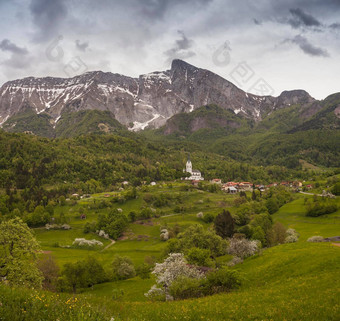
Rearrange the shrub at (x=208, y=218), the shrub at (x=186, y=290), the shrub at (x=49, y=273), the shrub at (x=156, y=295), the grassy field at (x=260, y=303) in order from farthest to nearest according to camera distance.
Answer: the shrub at (x=208, y=218)
the shrub at (x=49, y=273)
the shrub at (x=156, y=295)
the shrub at (x=186, y=290)
the grassy field at (x=260, y=303)

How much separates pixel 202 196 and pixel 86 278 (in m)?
106

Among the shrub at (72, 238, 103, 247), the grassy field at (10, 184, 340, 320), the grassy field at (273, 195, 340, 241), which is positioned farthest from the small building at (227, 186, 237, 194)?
the shrub at (72, 238, 103, 247)

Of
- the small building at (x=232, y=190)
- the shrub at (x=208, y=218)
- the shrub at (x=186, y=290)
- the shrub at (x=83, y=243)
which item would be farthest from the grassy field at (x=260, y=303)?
the small building at (x=232, y=190)

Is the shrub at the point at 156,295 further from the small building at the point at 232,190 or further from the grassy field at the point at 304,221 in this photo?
the small building at the point at 232,190

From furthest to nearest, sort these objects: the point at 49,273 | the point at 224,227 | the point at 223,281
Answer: the point at 224,227 → the point at 49,273 → the point at 223,281

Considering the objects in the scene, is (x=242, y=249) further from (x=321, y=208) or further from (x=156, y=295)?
(x=321, y=208)

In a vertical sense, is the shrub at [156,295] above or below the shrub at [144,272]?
above

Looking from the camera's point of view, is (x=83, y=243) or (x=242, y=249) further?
(x=83, y=243)

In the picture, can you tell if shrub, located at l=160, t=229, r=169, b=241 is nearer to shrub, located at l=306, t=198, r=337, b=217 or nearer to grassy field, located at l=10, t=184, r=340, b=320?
grassy field, located at l=10, t=184, r=340, b=320

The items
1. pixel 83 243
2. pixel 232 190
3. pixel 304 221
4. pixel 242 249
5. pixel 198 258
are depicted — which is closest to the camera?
pixel 198 258

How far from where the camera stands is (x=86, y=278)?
50.9 metres

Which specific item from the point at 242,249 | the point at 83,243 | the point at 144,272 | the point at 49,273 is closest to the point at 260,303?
the point at 242,249

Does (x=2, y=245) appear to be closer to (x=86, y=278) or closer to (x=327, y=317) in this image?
(x=86, y=278)

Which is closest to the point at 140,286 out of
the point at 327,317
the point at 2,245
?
the point at 2,245
